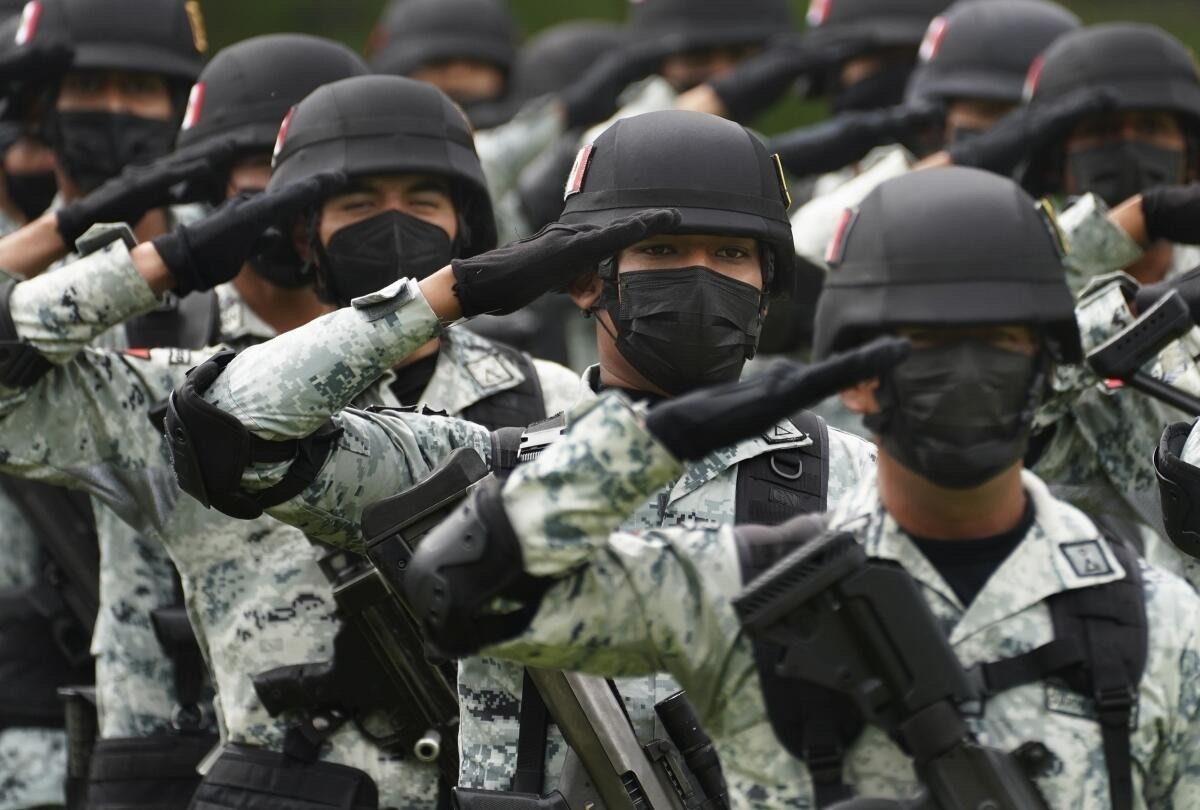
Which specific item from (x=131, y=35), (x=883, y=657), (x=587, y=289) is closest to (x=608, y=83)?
(x=131, y=35)

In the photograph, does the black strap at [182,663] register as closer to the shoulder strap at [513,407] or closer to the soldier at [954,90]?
the shoulder strap at [513,407]

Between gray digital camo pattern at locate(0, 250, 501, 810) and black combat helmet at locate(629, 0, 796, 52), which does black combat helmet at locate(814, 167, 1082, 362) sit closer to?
gray digital camo pattern at locate(0, 250, 501, 810)

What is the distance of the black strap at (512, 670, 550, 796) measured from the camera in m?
4.52

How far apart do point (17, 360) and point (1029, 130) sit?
330cm

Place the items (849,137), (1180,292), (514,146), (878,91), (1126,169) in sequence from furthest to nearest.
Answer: (514,146), (878,91), (849,137), (1126,169), (1180,292)

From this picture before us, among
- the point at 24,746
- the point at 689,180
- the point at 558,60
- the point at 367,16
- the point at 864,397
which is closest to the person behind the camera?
the point at 864,397

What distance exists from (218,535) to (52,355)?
1.82ft

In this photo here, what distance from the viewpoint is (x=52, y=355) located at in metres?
5.40

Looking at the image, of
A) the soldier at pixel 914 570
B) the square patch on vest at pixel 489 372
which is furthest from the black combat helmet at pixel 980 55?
the soldier at pixel 914 570

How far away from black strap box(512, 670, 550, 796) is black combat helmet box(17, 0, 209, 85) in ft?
11.4

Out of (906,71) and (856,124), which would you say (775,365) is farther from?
(906,71)

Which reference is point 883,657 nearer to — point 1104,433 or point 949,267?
point 949,267

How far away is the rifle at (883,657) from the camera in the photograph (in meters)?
3.50

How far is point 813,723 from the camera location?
11.7ft
